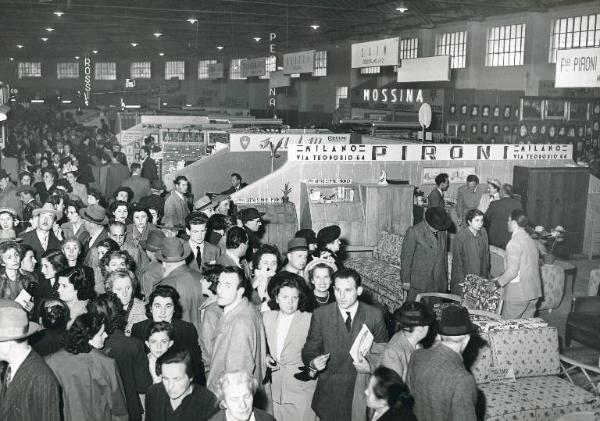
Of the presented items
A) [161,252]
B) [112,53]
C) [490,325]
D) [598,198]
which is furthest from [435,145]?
[112,53]

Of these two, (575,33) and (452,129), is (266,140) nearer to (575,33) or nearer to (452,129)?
(452,129)

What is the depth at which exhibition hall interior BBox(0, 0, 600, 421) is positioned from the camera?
3965 mm

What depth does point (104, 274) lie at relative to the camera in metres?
5.89

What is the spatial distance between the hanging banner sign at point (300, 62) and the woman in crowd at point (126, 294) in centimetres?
1480

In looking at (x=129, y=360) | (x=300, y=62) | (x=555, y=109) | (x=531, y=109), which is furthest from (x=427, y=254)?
(x=555, y=109)

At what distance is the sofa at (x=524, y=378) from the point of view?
5527 mm

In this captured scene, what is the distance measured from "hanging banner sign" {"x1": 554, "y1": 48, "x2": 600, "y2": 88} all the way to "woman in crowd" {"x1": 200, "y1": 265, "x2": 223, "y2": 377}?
931 centimetres

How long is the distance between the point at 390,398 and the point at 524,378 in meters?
3.36

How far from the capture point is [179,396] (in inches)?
147

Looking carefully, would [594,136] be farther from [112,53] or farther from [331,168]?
[112,53]

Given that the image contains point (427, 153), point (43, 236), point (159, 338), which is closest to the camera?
point (159, 338)

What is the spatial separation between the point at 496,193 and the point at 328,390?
763 centimetres

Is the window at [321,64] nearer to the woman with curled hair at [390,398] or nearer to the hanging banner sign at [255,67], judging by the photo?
the hanging banner sign at [255,67]

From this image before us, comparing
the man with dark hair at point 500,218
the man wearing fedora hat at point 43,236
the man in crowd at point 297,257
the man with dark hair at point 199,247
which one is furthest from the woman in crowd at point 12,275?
the man with dark hair at point 500,218
